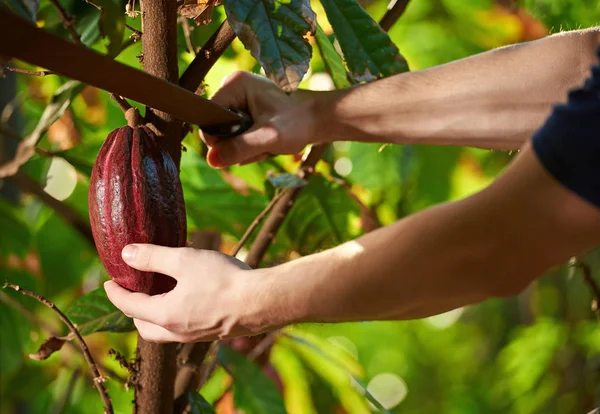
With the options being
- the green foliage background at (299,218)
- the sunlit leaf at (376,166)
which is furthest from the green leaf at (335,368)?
the sunlit leaf at (376,166)

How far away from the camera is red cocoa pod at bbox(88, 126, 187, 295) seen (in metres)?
0.54

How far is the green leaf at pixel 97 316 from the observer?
703 mm

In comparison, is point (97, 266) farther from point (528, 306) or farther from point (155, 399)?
point (528, 306)

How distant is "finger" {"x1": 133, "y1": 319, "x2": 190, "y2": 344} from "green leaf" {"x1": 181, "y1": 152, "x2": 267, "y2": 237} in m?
0.43

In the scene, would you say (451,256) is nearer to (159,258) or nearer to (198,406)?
(159,258)

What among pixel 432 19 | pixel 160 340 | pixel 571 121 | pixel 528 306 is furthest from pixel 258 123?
pixel 528 306

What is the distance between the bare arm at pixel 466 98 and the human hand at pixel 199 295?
22cm

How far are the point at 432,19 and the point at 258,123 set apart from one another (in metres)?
0.65

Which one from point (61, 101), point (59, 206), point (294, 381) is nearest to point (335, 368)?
point (294, 381)

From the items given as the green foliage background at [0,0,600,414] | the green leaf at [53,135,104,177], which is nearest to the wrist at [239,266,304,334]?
the green foliage background at [0,0,600,414]

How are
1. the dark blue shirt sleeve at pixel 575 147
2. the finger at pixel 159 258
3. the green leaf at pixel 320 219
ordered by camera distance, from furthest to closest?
the green leaf at pixel 320 219, the finger at pixel 159 258, the dark blue shirt sleeve at pixel 575 147

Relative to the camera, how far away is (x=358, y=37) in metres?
0.69

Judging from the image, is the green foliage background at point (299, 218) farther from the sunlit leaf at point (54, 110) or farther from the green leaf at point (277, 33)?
the green leaf at point (277, 33)

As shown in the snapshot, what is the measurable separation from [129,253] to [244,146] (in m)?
0.17
